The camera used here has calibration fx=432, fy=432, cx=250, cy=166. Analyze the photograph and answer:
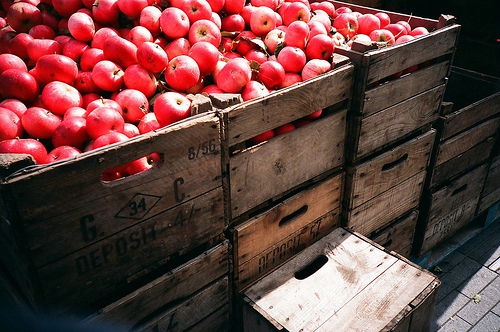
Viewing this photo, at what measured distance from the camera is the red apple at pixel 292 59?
2.35 m

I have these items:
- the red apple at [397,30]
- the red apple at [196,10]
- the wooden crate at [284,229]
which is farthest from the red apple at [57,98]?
the red apple at [397,30]

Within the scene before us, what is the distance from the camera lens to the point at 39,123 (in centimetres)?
185

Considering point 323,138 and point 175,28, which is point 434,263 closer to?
point 323,138

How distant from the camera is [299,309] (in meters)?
2.15

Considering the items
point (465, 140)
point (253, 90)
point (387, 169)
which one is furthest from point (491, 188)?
point (253, 90)

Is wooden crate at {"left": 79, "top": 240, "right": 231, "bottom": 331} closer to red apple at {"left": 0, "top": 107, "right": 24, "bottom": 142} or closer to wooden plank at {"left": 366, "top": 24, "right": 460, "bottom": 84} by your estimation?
red apple at {"left": 0, "top": 107, "right": 24, "bottom": 142}

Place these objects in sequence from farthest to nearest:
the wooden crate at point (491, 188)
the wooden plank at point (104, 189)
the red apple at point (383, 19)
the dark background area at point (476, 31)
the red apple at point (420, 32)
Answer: the dark background area at point (476, 31)
the wooden crate at point (491, 188)
the red apple at point (383, 19)
the red apple at point (420, 32)
the wooden plank at point (104, 189)

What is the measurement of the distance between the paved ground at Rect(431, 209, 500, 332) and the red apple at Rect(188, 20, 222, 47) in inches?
96.1

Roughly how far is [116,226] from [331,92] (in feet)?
4.16

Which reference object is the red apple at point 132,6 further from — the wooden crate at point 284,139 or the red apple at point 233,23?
the wooden crate at point 284,139

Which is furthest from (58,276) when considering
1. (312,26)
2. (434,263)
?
(434,263)

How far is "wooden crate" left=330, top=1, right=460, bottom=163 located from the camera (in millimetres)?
2334

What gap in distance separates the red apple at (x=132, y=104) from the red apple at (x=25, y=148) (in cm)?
42

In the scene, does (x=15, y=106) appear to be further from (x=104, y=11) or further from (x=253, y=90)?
(x=253, y=90)
